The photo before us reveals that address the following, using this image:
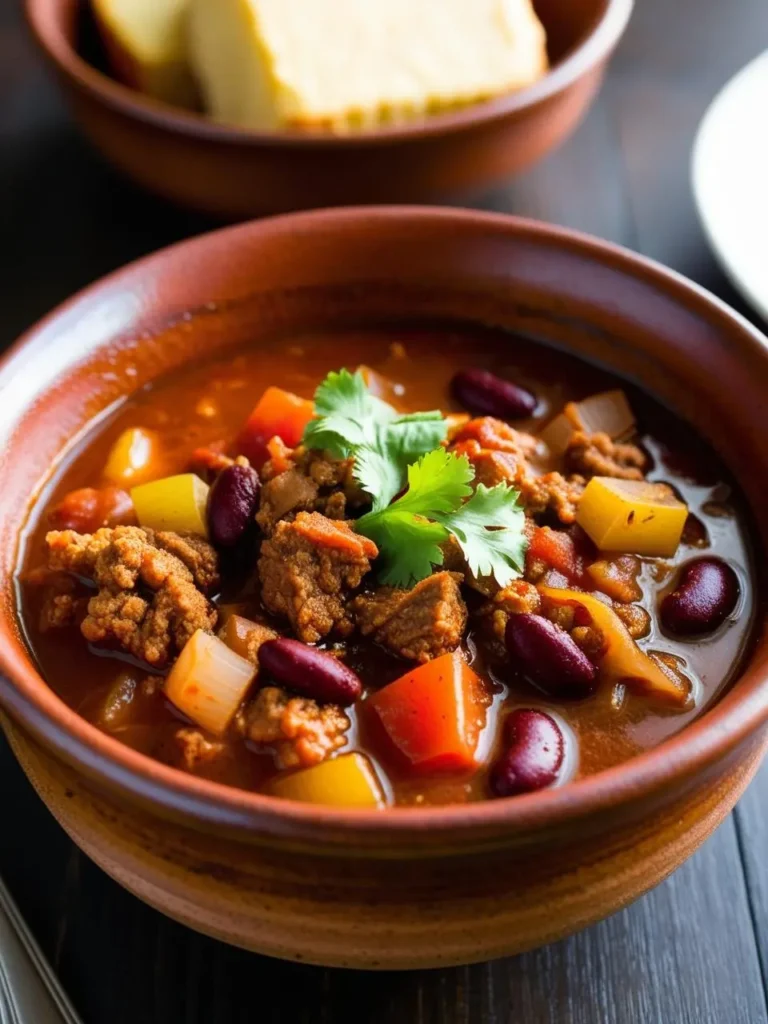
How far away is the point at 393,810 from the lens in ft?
5.74

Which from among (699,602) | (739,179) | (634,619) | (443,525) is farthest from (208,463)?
(739,179)

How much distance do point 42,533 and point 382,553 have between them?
2.59 ft

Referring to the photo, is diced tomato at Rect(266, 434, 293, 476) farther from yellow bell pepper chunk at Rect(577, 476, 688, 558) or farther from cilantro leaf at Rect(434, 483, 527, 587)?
yellow bell pepper chunk at Rect(577, 476, 688, 558)

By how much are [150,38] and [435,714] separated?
260cm

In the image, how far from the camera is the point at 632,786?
177cm

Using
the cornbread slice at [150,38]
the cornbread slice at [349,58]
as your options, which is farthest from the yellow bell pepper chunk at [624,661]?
the cornbread slice at [150,38]

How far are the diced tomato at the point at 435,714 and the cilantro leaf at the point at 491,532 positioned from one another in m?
0.19

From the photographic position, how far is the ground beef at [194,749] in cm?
214

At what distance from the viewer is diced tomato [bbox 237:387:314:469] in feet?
9.00

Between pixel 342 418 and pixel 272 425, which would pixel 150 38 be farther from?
pixel 342 418

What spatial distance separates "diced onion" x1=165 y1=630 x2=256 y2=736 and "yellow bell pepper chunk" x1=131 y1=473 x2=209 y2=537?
13.5 inches

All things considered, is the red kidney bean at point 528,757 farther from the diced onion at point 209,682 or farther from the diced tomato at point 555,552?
the diced onion at point 209,682

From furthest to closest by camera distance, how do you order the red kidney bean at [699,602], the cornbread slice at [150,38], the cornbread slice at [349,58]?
the cornbread slice at [150,38] < the cornbread slice at [349,58] < the red kidney bean at [699,602]

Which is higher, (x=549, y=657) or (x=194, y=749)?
(x=549, y=657)
